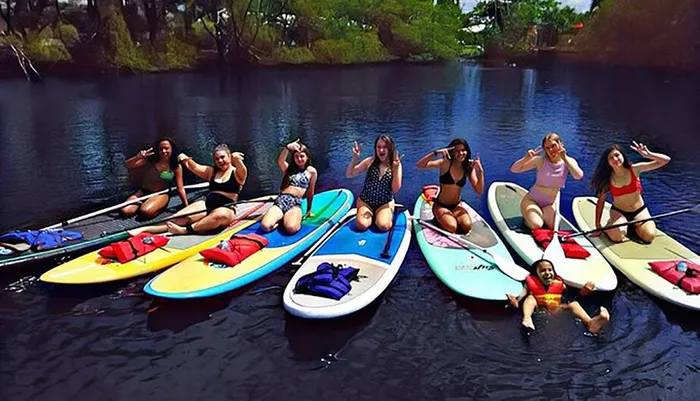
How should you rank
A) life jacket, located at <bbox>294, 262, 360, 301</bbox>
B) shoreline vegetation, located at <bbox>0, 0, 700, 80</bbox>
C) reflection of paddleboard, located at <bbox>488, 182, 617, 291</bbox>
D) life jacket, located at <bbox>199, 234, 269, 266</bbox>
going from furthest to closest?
shoreline vegetation, located at <bbox>0, 0, 700, 80</bbox>, life jacket, located at <bbox>199, 234, 269, 266</bbox>, reflection of paddleboard, located at <bbox>488, 182, 617, 291</bbox>, life jacket, located at <bbox>294, 262, 360, 301</bbox>

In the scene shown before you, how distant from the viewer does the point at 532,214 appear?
309 inches

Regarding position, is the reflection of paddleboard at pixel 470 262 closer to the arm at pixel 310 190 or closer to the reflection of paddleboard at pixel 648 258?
the reflection of paddleboard at pixel 648 258

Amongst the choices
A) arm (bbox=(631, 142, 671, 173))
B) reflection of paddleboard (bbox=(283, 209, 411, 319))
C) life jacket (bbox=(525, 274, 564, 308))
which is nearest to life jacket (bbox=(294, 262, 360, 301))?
reflection of paddleboard (bbox=(283, 209, 411, 319))

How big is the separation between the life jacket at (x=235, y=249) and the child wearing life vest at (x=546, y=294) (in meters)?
3.11

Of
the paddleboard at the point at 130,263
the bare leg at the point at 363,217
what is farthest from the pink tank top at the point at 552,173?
the paddleboard at the point at 130,263

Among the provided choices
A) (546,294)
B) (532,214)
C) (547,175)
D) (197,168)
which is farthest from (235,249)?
(547,175)

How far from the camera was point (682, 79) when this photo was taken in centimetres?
3288

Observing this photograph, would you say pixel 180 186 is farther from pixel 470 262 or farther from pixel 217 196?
pixel 470 262

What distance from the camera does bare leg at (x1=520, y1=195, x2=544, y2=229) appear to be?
25.4ft

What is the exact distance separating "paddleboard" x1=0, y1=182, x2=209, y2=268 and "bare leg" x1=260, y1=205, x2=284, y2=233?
1.61 meters

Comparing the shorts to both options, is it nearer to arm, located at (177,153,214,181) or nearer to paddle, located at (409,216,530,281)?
arm, located at (177,153,214,181)

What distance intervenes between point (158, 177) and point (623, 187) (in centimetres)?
675

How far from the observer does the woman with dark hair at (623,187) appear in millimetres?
7434

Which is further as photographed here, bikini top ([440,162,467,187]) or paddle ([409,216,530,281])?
bikini top ([440,162,467,187])
